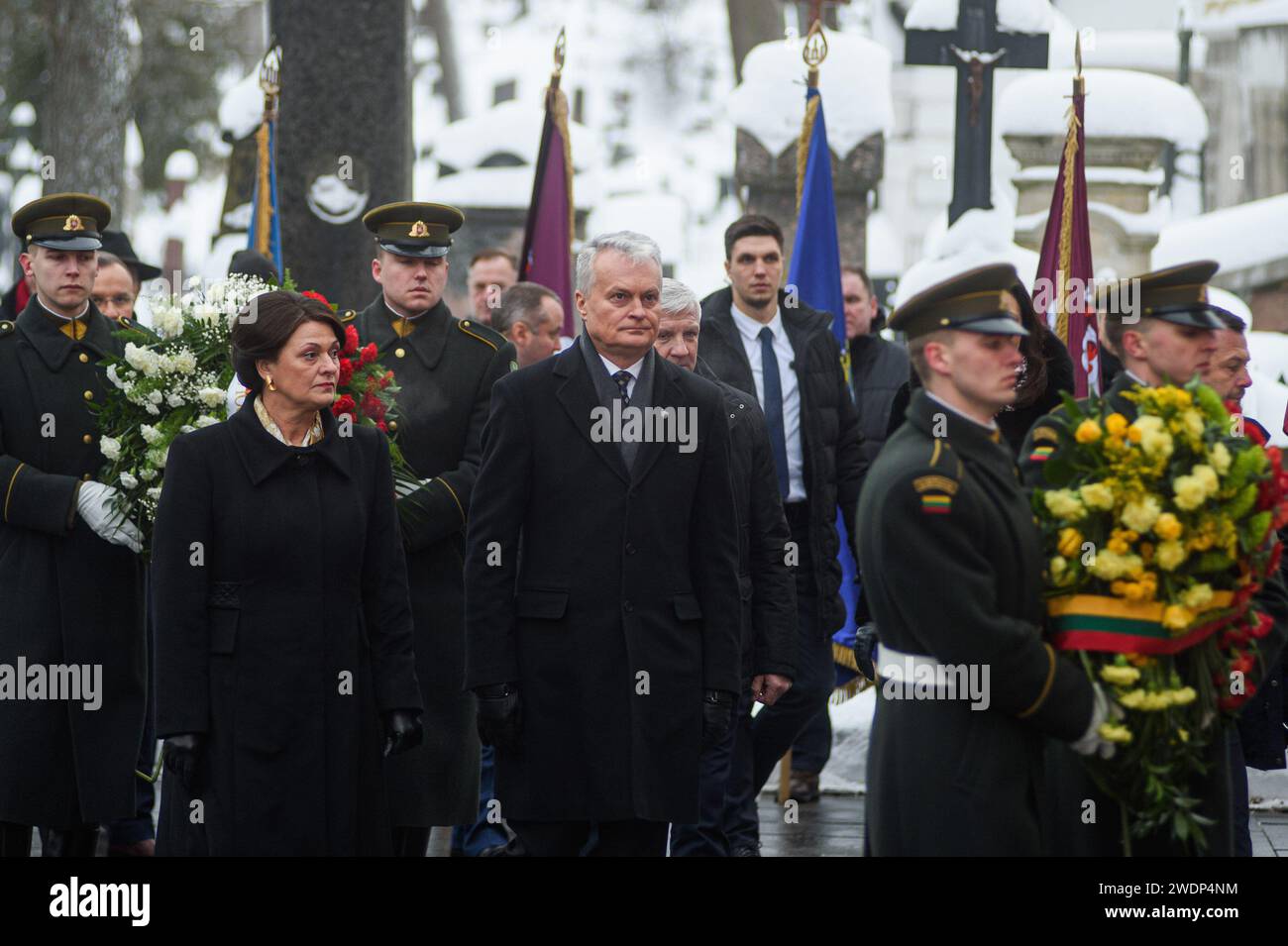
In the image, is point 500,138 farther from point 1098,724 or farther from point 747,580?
point 1098,724

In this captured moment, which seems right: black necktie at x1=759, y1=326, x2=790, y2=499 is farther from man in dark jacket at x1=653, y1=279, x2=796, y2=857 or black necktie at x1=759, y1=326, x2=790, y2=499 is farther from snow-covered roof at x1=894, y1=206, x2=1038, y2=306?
snow-covered roof at x1=894, y1=206, x2=1038, y2=306

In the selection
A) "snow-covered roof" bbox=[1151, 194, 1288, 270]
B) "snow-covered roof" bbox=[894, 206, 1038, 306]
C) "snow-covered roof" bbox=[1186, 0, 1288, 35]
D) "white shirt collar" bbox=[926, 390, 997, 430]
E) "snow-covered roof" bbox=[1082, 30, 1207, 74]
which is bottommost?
"white shirt collar" bbox=[926, 390, 997, 430]

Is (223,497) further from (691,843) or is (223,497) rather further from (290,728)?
(691,843)

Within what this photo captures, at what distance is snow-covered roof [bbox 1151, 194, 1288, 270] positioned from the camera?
13844 mm

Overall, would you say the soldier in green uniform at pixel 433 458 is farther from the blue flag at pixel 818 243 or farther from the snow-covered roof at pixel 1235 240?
the snow-covered roof at pixel 1235 240

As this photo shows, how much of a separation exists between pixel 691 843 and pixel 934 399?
2653 millimetres

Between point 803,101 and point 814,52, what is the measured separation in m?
1.70

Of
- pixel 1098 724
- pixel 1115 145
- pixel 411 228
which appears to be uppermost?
pixel 1115 145

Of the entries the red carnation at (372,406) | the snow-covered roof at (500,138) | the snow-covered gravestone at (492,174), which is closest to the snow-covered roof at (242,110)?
the snow-covered gravestone at (492,174)

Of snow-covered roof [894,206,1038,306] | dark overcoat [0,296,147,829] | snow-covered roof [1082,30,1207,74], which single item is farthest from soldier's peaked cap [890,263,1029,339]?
snow-covered roof [1082,30,1207,74]

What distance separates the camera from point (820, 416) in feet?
26.2

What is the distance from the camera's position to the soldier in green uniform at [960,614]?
469 centimetres

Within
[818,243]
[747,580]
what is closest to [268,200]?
[818,243]

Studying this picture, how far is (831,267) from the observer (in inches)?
388
